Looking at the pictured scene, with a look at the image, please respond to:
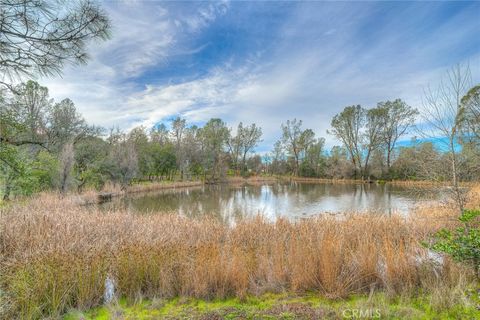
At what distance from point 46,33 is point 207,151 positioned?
37.0 meters

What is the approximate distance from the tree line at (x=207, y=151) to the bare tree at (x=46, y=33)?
0.48 m

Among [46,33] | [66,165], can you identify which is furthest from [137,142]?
[46,33]

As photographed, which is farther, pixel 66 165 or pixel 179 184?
pixel 179 184

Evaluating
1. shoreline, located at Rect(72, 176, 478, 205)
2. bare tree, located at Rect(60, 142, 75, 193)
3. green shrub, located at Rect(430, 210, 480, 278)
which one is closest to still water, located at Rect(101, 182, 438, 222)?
shoreline, located at Rect(72, 176, 478, 205)

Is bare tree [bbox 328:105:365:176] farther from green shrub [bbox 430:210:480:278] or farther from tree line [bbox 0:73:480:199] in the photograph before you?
green shrub [bbox 430:210:480:278]

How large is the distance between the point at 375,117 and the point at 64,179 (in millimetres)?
38673

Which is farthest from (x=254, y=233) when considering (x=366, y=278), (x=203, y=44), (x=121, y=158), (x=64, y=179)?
(x=121, y=158)

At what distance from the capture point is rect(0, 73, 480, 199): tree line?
5453 millimetres

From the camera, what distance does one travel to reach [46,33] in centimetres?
291

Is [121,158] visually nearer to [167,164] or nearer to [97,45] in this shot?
[167,164]

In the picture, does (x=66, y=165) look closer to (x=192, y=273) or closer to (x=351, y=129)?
(x=192, y=273)

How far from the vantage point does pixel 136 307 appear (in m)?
3.18

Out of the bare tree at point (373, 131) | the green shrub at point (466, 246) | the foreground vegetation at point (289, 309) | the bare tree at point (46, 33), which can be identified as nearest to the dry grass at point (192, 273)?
the foreground vegetation at point (289, 309)

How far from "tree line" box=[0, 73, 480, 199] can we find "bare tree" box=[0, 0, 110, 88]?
48cm
